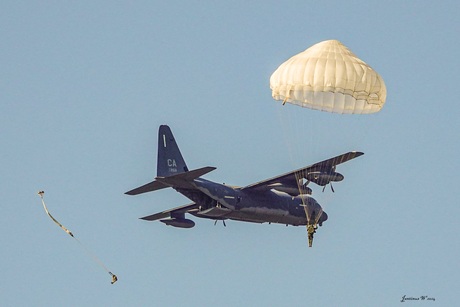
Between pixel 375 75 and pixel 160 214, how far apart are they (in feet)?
45.5

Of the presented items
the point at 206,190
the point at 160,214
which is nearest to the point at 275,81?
the point at 206,190

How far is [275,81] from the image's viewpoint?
52.8 m

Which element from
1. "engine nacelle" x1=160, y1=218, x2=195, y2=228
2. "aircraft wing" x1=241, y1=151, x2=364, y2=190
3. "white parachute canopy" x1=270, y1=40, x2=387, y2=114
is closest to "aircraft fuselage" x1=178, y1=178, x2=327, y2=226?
"aircraft wing" x1=241, y1=151, x2=364, y2=190

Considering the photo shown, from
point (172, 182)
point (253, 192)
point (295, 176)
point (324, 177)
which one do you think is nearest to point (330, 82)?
point (324, 177)

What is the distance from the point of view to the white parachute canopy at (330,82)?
51.5m

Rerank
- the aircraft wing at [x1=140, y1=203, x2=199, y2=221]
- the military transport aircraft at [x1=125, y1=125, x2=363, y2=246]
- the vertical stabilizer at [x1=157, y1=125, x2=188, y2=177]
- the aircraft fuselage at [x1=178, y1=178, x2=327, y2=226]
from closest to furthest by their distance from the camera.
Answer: the military transport aircraft at [x1=125, y1=125, x2=363, y2=246] → the aircraft fuselage at [x1=178, y1=178, x2=327, y2=226] → the vertical stabilizer at [x1=157, y1=125, x2=188, y2=177] → the aircraft wing at [x1=140, y1=203, x2=199, y2=221]

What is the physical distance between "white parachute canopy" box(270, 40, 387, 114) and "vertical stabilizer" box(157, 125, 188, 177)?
18.0 ft

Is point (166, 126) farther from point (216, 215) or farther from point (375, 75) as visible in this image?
point (375, 75)

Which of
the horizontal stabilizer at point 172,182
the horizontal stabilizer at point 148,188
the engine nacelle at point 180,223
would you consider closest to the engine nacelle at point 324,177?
the horizontal stabilizer at point 172,182

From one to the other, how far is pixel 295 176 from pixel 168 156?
226 inches

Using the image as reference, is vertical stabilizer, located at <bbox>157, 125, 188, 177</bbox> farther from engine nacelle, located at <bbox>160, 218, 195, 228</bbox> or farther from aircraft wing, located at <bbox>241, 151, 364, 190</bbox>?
engine nacelle, located at <bbox>160, 218, 195, 228</bbox>

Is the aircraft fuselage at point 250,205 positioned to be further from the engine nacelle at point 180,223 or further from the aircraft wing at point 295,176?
the engine nacelle at point 180,223

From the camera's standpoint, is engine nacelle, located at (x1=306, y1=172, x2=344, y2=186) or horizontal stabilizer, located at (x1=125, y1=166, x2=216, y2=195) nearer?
horizontal stabilizer, located at (x1=125, y1=166, x2=216, y2=195)

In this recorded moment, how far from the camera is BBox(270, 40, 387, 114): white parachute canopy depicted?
169 feet
